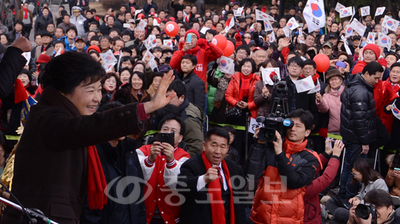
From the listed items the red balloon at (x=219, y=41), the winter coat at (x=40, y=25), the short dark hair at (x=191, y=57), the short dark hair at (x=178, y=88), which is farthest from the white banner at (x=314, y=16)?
the winter coat at (x=40, y=25)

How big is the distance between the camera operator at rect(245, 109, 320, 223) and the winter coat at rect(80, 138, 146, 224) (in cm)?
99

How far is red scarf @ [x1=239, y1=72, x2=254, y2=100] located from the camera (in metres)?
7.00

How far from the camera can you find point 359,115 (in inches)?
236

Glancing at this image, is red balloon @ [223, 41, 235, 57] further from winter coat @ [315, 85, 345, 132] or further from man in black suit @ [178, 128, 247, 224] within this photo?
man in black suit @ [178, 128, 247, 224]

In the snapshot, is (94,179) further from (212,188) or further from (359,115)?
(359,115)

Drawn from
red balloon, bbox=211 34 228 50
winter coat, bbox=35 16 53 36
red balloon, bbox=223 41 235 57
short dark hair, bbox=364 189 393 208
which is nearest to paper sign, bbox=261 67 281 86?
red balloon, bbox=211 34 228 50

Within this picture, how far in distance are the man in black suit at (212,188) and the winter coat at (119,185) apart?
0.38 meters

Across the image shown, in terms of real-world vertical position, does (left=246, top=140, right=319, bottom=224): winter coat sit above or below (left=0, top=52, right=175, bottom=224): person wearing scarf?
below

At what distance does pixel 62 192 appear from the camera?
2.05m

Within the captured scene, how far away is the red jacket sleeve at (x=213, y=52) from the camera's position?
24.4ft

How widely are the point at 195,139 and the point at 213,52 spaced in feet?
9.11

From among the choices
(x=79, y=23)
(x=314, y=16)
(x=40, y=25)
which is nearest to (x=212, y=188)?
(x=314, y=16)

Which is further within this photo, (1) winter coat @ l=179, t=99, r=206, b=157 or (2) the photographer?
(1) winter coat @ l=179, t=99, r=206, b=157

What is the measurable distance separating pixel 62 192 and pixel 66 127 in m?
0.34
